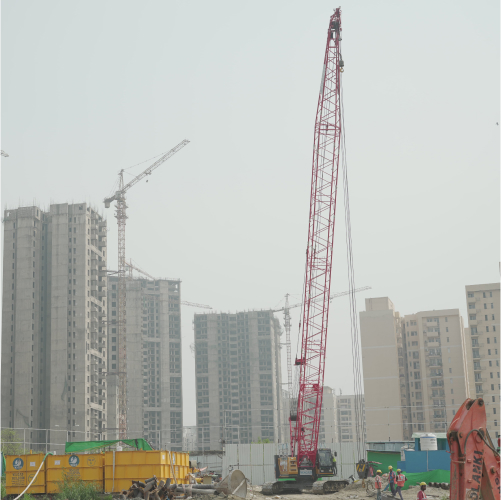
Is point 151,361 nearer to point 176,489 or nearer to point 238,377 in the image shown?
point 238,377

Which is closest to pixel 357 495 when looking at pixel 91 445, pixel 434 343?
pixel 91 445

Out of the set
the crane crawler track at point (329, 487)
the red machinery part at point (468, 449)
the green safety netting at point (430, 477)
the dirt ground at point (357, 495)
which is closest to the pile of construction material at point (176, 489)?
the dirt ground at point (357, 495)

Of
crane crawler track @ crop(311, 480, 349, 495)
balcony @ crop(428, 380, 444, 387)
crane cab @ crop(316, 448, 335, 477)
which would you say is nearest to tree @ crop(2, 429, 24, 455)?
crane cab @ crop(316, 448, 335, 477)

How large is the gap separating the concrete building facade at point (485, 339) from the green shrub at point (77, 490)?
89.4m

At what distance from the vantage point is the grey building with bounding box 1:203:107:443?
10481 cm

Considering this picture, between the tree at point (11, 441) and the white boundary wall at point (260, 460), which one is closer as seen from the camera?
the white boundary wall at point (260, 460)

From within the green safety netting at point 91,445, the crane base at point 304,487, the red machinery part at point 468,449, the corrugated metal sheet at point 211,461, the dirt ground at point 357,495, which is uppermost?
the red machinery part at point 468,449

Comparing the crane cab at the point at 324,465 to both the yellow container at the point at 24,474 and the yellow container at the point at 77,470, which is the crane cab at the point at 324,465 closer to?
the yellow container at the point at 77,470

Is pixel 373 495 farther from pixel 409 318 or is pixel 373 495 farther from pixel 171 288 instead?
pixel 171 288

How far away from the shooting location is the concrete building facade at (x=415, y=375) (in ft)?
362

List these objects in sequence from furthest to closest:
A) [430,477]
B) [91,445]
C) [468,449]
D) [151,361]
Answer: [151,361] → [430,477] → [91,445] → [468,449]

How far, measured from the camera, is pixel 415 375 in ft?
390

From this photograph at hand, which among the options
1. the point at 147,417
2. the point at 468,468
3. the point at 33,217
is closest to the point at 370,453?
the point at 468,468

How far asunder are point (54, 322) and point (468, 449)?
348 feet
